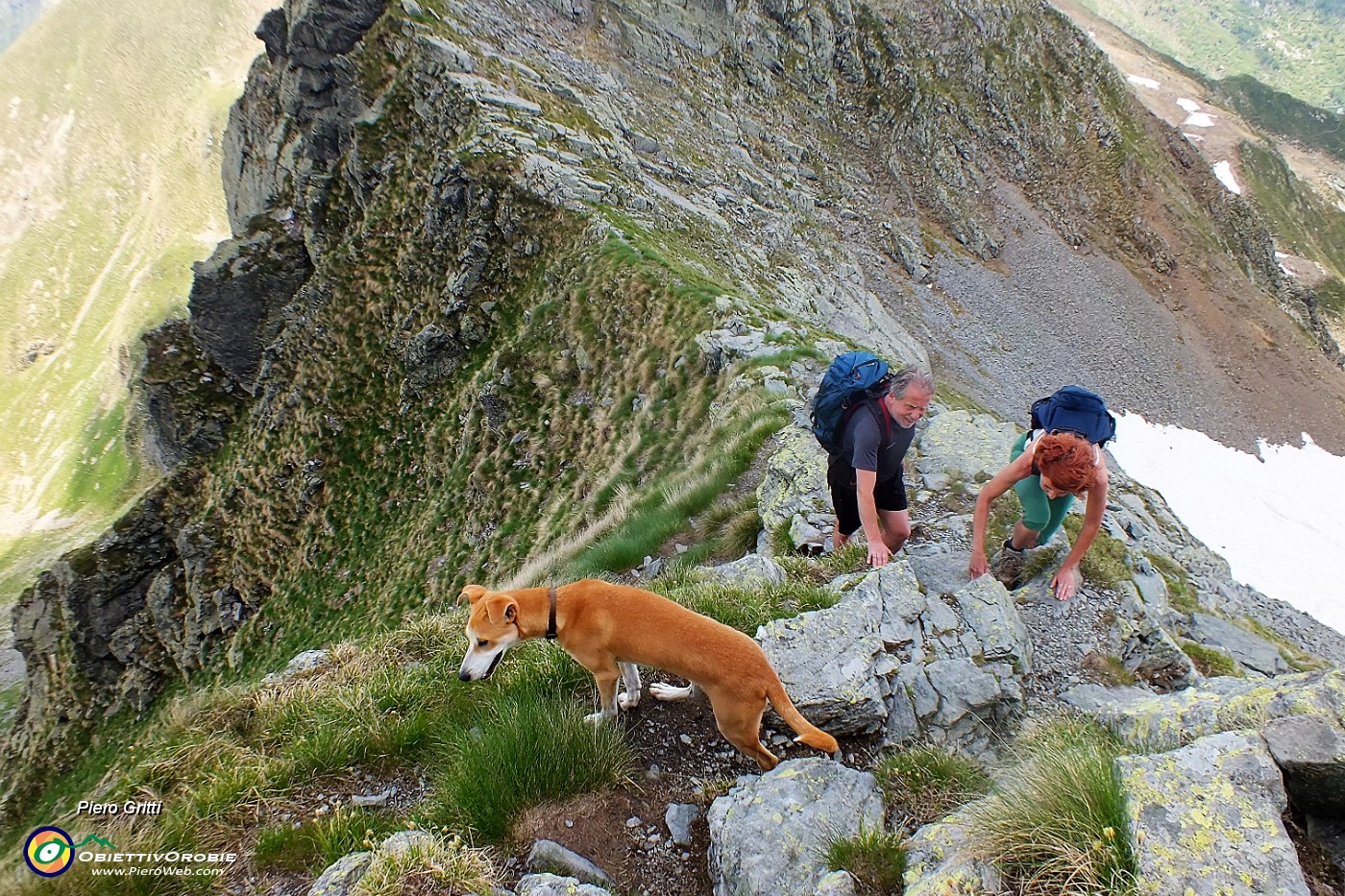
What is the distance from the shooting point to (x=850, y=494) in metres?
7.26

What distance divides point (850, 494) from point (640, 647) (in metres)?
3.64

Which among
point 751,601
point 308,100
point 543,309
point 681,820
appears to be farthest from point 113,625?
point 681,820

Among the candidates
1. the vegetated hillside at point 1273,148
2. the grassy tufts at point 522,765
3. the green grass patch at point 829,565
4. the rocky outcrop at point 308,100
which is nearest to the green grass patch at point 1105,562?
the green grass patch at point 829,565

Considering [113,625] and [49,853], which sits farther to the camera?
[113,625]

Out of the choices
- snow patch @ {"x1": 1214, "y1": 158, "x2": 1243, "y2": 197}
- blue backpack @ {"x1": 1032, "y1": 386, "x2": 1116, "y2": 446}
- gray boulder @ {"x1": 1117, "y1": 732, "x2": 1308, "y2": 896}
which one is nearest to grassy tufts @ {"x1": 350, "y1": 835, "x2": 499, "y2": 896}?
gray boulder @ {"x1": 1117, "y1": 732, "x2": 1308, "y2": 896}

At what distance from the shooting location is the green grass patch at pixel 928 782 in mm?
3994

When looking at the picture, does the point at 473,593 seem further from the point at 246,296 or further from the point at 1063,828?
the point at 246,296

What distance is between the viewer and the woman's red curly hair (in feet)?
17.6

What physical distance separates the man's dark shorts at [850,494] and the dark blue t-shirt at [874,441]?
0.20 metres

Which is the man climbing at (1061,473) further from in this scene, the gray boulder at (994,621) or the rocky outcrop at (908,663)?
the rocky outcrop at (908,663)

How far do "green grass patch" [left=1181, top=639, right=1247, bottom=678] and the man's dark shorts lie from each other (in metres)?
3.15

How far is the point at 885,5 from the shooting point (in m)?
46.2

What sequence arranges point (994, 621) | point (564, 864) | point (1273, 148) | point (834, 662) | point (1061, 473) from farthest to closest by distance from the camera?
point (1273, 148)
point (994, 621)
point (1061, 473)
point (834, 662)
point (564, 864)

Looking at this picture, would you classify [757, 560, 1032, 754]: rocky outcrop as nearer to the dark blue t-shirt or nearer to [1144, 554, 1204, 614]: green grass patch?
the dark blue t-shirt
